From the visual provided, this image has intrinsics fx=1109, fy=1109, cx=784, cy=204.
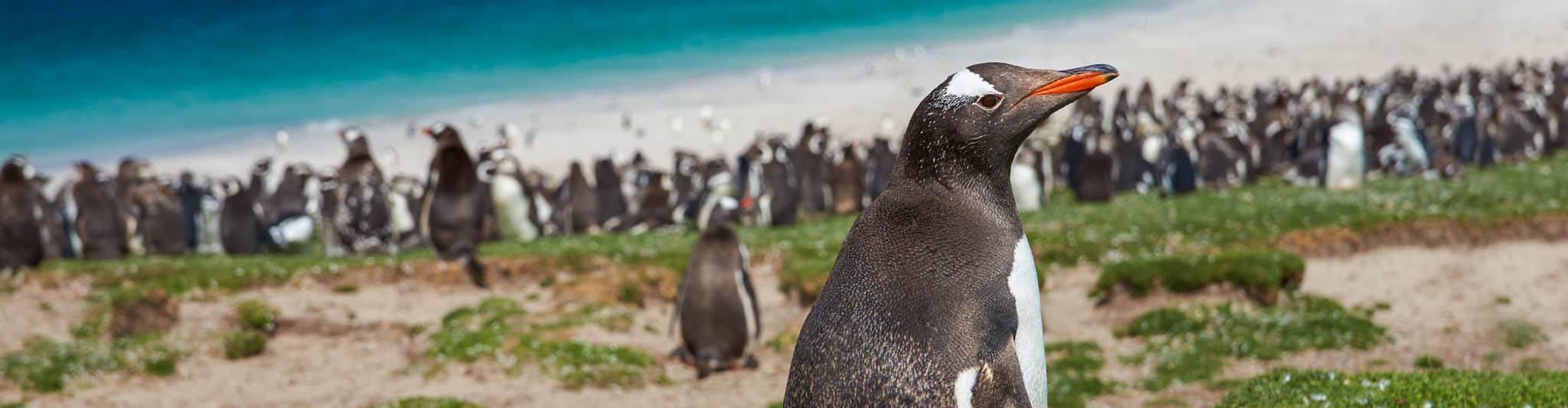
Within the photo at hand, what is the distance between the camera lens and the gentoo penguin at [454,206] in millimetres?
12953

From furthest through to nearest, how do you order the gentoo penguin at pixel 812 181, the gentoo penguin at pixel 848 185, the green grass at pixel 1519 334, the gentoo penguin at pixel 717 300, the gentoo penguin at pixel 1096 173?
the gentoo penguin at pixel 812 181
the gentoo penguin at pixel 848 185
the gentoo penguin at pixel 1096 173
the gentoo penguin at pixel 717 300
the green grass at pixel 1519 334

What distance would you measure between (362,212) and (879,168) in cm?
A: 930

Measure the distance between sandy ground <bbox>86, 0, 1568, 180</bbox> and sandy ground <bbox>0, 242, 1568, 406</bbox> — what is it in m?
25.1

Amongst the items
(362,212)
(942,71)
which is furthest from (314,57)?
(362,212)

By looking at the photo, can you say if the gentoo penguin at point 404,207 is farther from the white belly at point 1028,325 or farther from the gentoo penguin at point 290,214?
the white belly at point 1028,325

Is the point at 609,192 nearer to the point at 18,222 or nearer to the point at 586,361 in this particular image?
the point at 18,222

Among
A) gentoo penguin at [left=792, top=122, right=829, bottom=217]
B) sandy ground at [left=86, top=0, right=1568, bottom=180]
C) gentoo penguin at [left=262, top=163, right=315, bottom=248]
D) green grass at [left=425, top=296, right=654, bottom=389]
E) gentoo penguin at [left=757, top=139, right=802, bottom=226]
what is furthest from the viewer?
sandy ground at [left=86, top=0, right=1568, bottom=180]

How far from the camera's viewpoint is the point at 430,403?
7922mm

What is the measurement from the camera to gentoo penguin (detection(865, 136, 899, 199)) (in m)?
20.4

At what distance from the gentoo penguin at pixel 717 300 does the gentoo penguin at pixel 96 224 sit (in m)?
10.7

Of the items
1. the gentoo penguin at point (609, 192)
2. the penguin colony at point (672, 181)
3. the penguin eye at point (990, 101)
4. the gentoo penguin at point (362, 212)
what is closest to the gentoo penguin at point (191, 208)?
the penguin colony at point (672, 181)

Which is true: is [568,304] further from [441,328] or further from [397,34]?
[397,34]

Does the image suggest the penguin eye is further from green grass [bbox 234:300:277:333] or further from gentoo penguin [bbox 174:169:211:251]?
gentoo penguin [bbox 174:169:211:251]

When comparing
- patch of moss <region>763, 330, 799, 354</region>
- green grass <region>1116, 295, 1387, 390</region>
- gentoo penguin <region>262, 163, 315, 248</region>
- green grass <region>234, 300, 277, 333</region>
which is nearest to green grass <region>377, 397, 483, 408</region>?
patch of moss <region>763, 330, 799, 354</region>
